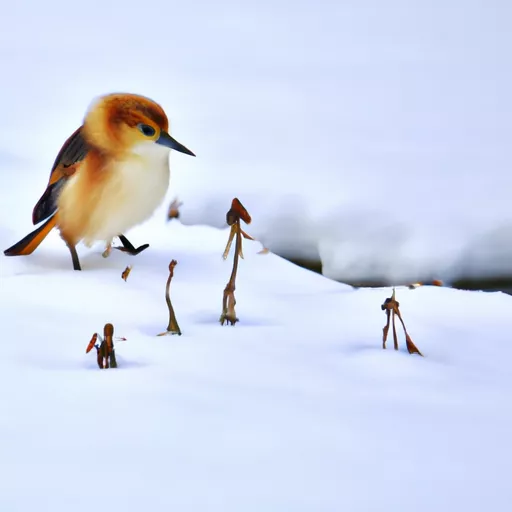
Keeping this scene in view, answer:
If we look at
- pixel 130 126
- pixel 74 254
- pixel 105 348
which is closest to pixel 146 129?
pixel 130 126

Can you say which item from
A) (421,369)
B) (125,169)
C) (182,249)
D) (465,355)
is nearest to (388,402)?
(421,369)

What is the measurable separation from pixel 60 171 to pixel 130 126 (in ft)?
0.80

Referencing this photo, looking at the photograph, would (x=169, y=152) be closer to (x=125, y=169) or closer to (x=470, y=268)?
(x=125, y=169)

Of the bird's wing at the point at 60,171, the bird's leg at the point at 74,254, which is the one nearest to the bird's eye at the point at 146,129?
the bird's wing at the point at 60,171

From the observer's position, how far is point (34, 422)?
134 centimetres

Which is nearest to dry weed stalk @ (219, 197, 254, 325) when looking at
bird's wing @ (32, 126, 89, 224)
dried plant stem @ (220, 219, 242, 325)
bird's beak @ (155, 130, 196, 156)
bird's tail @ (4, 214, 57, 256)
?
dried plant stem @ (220, 219, 242, 325)

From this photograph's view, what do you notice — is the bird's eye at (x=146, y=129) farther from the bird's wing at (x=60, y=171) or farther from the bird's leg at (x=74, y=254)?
the bird's leg at (x=74, y=254)

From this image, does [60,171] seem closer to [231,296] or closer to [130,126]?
[130,126]

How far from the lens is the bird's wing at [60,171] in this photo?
7.07 feet

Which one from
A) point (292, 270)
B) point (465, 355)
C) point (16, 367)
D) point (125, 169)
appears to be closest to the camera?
point (16, 367)

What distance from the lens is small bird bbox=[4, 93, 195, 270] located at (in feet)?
6.91

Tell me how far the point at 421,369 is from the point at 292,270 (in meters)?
0.82

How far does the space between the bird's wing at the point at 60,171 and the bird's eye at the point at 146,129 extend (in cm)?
16

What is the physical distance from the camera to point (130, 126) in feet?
6.89
